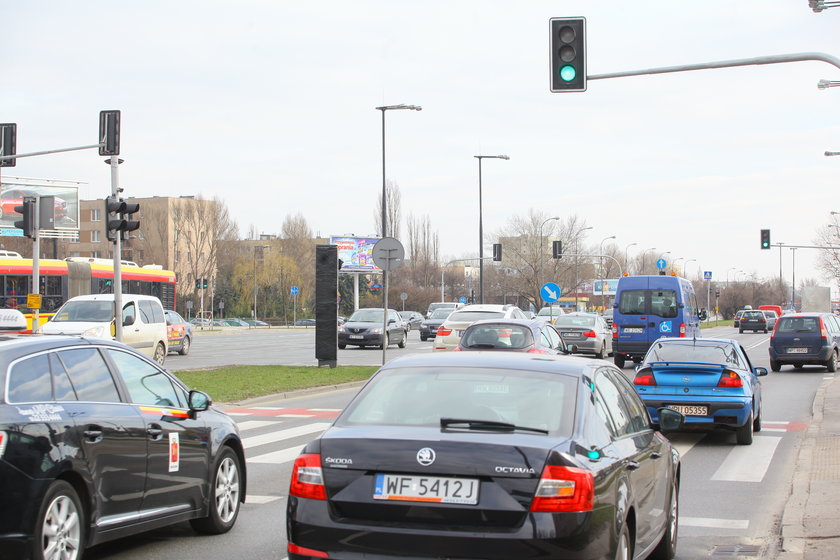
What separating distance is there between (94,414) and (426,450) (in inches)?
98.1

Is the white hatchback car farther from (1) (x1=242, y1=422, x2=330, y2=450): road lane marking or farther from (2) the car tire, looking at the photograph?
(2) the car tire

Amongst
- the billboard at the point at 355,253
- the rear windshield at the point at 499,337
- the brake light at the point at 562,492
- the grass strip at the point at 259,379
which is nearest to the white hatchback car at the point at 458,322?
the grass strip at the point at 259,379

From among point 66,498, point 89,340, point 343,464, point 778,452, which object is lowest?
point 778,452

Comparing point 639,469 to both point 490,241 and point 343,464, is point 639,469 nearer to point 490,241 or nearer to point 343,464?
point 343,464

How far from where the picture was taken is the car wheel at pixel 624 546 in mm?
4972

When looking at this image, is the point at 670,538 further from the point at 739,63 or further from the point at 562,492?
the point at 739,63

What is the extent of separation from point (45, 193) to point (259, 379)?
55372 mm

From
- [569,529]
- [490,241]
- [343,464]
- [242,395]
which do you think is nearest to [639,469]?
[569,529]

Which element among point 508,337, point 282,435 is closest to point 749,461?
point 282,435

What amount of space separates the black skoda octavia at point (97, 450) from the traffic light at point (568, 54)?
29.8ft

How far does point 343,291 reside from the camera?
381ft

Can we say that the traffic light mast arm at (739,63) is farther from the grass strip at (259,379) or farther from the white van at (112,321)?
the white van at (112,321)

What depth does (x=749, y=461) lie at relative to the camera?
12281mm

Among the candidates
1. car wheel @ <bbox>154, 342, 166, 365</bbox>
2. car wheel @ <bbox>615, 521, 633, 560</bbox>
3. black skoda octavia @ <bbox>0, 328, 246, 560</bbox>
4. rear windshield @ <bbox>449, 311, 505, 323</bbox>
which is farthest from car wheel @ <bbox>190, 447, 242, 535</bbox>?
car wheel @ <bbox>154, 342, 166, 365</bbox>
